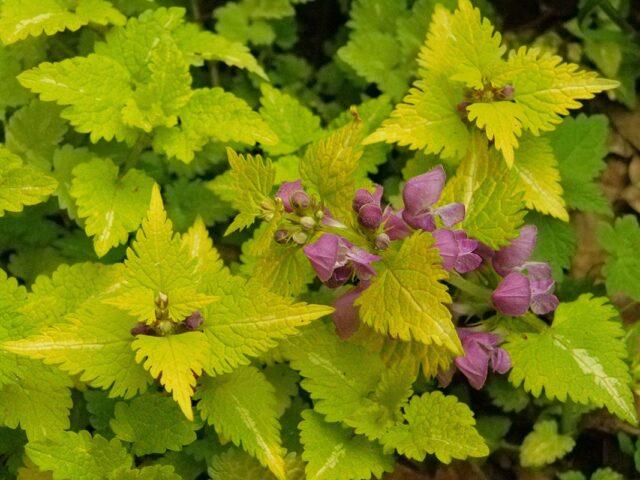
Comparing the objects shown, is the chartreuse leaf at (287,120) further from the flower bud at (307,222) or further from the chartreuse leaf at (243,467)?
the chartreuse leaf at (243,467)

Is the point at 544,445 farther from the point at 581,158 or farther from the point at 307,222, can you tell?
the point at 307,222

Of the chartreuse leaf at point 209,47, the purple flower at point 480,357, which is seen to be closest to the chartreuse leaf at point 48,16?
the chartreuse leaf at point 209,47

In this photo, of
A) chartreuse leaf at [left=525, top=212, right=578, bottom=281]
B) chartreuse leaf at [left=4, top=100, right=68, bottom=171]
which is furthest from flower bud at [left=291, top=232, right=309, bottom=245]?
chartreuse leaf at [left=4, top=100, right=68, bottom=171]

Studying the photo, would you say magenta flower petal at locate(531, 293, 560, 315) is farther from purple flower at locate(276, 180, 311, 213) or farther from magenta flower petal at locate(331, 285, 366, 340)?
purple flower at locate(276, 180, 311, 213)

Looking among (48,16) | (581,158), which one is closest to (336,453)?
(581,158)

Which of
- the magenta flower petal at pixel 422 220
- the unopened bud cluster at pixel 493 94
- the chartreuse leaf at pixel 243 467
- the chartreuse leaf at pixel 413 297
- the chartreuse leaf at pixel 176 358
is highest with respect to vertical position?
the unopened bud cluster at pixel 493 94

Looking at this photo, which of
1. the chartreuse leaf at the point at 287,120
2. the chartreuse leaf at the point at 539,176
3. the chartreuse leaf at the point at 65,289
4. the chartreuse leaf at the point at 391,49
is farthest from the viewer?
the chartreuse leaf at the point at 391,49

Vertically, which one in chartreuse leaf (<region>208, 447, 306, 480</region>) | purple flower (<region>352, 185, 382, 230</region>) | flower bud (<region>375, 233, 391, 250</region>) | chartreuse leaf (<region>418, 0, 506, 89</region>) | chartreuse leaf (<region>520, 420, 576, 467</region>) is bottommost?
chartreuse leaf (<region>520, 420, 576, 467</region>)
